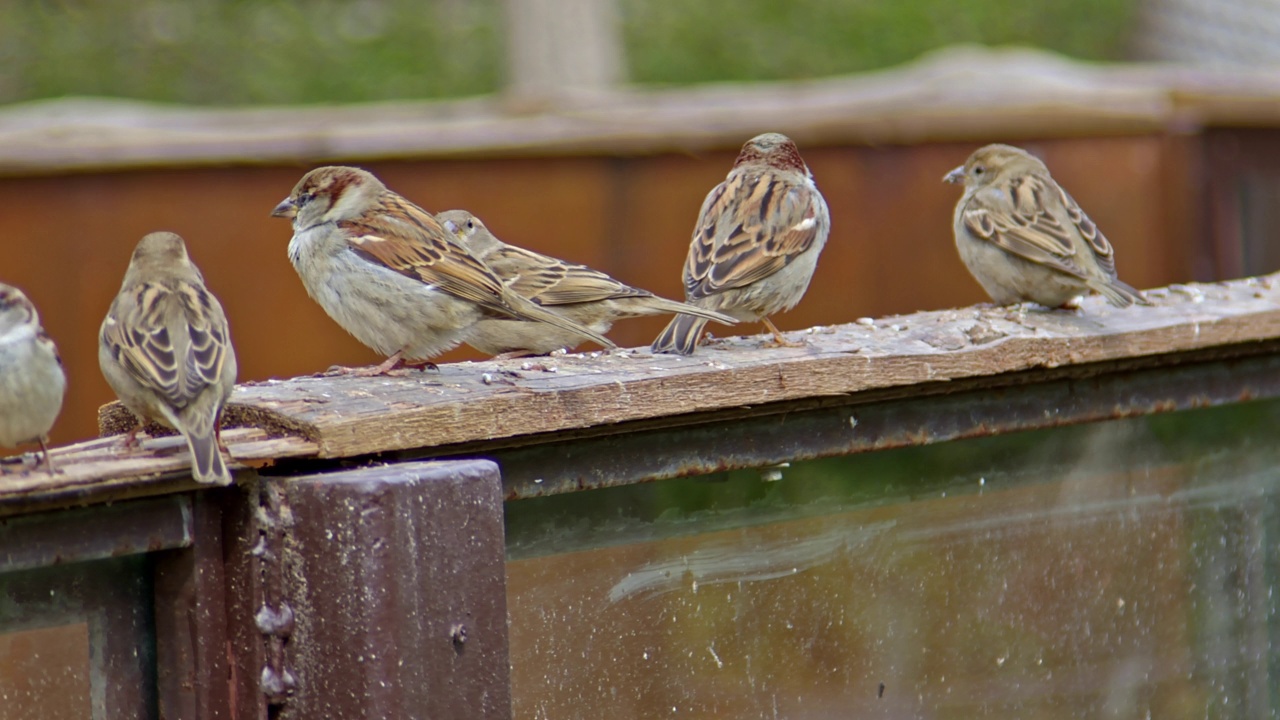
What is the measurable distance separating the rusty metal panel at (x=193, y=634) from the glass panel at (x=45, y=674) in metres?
0.09

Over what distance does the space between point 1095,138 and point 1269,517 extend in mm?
5617

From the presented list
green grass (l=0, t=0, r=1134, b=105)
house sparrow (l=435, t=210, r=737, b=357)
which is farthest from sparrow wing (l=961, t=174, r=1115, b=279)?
green grass (l=0, t=0, r=1134, b=105)

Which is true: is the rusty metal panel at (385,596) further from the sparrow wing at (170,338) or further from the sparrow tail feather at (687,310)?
the sparrow tail feather at (687,310)

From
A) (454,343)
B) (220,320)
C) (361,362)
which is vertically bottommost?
(361,362)

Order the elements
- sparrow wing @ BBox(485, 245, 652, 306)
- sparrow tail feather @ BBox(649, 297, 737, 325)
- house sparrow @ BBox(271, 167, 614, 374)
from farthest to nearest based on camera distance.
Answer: sparrow wing @ BBox(485, 245, 652, 306) → house sparrow @ BBox(271, 167, 614, 374) → sparrow tail feather @ BBox(649, 297, 737, 325)

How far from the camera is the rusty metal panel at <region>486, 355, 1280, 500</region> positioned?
2170mm

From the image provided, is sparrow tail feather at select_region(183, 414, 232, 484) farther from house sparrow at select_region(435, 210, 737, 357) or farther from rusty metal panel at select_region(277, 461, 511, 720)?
house sparrow at select_region(435, 210, 737, 357)

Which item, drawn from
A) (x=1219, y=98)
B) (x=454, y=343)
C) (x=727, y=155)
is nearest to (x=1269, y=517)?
(x=454, y=343)

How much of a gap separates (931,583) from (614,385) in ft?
2.56

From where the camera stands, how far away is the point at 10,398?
206 centimetres

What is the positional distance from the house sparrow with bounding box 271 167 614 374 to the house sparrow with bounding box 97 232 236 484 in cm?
95

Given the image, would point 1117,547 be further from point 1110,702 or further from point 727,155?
point 727,155

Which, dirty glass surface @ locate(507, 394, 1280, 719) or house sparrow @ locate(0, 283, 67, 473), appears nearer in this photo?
house sparrow @ locate(0, 283, 67, 473)

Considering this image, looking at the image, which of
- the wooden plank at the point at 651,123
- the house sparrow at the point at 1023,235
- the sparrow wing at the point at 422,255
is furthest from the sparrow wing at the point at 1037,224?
the wooden plank at the point at 651,123
